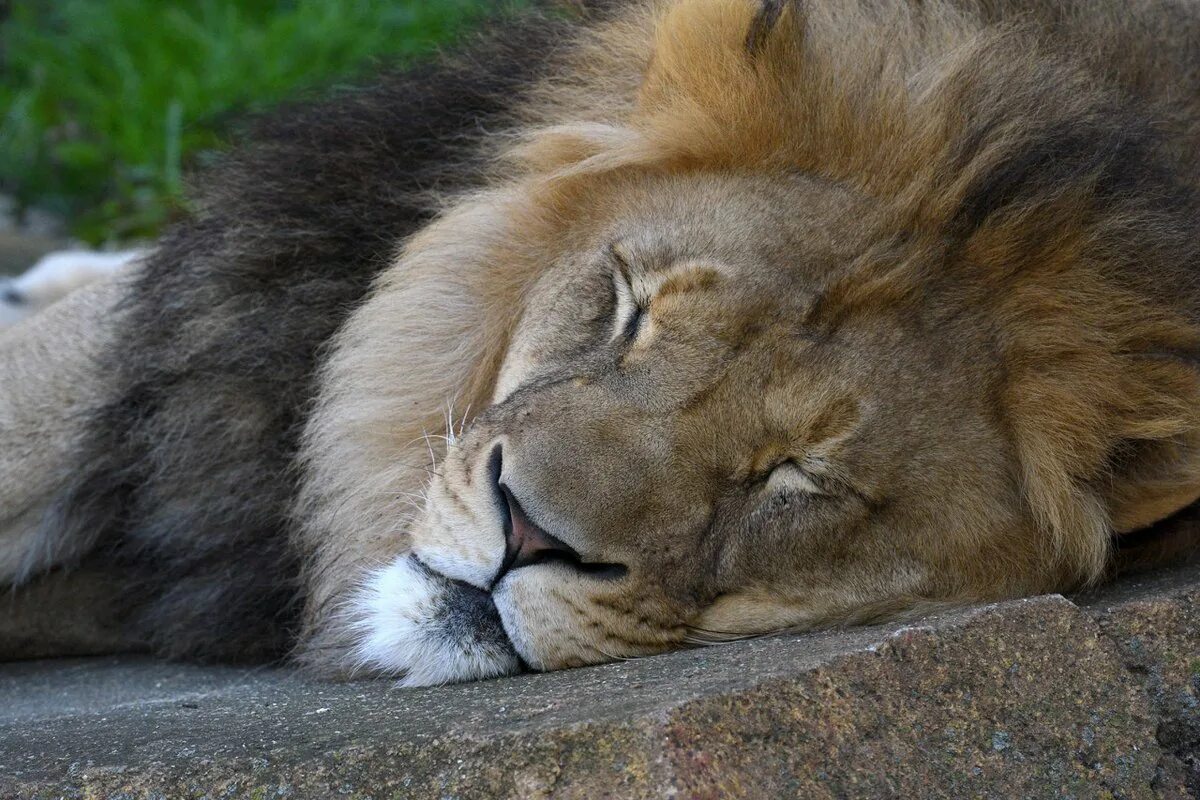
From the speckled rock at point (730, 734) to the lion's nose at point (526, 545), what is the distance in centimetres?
18

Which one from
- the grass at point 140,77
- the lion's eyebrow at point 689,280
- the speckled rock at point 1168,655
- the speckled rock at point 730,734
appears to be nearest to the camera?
the speckled rock at point 730,734

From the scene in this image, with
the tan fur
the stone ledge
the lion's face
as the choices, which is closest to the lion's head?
the lion's face

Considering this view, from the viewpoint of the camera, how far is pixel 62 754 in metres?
2.00

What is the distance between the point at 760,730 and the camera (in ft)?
6.03

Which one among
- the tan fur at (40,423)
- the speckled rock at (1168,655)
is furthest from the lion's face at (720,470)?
the tan fur at (40,423)

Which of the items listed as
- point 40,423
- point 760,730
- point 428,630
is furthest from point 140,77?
point 760,730

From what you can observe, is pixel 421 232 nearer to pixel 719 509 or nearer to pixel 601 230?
pixel 601 230

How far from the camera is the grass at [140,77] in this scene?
6613 millimetres

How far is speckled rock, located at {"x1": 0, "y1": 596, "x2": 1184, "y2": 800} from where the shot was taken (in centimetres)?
179

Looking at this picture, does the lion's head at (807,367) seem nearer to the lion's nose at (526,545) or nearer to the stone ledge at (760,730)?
the lion's nose at (526,545)

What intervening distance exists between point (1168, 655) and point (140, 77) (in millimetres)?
6026

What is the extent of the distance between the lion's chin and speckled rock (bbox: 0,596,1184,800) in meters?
0.06

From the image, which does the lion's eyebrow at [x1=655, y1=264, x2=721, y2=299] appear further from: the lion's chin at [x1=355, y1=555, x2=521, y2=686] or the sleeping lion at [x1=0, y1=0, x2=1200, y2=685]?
the lion's chin at [x1=355, y1=555, x2=521, y2=686]

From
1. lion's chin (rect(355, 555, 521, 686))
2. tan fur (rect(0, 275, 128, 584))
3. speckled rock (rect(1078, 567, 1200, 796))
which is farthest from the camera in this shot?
tan fur (rect(0, 275, 128, 584))
